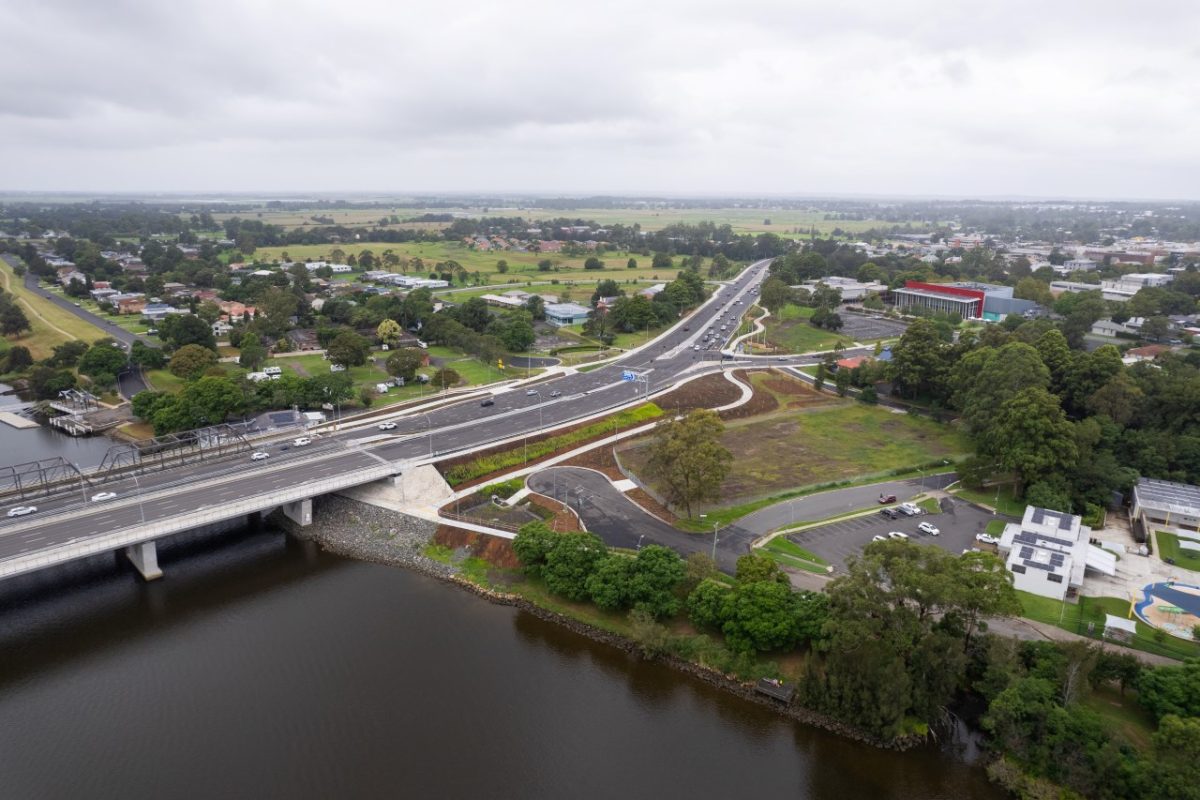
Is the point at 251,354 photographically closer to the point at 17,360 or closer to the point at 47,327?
the point at 17,360

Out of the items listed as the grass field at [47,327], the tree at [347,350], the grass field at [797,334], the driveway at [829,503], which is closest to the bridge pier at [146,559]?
the driveway at [829,503]

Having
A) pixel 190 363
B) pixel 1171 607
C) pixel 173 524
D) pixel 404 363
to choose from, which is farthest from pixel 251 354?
pixel 1171 607

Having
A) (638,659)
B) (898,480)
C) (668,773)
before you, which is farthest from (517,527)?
(898,480)

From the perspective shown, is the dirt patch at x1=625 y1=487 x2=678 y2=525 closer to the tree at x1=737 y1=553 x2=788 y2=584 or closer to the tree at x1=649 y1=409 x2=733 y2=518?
the tree at x1=649 y1=409 x2=733 y2=518

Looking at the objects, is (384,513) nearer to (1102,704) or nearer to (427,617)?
(427,617)

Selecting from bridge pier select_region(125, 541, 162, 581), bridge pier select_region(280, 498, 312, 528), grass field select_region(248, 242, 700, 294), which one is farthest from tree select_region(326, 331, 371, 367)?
grass field select_region(248, 242, 700, 294)

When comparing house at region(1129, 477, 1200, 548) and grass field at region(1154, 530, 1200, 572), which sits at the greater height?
house at region(1129, 477, 1200, 548)
